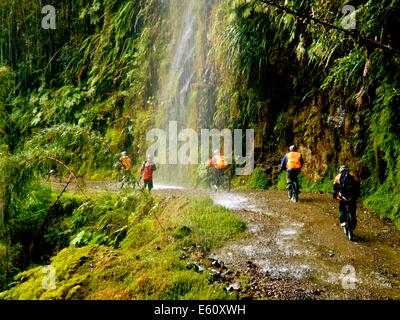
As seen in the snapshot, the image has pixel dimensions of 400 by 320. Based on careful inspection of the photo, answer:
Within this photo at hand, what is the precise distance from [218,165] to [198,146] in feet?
9.07

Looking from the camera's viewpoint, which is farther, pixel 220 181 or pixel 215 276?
pixel 220 181

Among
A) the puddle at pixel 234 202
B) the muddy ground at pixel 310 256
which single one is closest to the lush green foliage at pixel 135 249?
the muddy ground at pixel 310 256

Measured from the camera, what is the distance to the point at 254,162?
13914mm

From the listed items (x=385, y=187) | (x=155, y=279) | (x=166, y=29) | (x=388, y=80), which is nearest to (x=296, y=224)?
(x=385, y=187)

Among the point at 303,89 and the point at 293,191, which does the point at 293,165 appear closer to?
the point at 293,191

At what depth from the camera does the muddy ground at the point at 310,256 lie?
5.74m

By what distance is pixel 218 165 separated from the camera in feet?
41.9

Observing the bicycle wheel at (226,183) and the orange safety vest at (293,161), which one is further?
the bicycle wheel at (226,183)

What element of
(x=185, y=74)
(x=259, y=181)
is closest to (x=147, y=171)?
(x=259, y=181)

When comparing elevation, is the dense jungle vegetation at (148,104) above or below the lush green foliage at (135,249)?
above

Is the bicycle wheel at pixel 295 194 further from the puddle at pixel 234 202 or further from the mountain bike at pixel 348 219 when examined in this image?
the mountain bike at pixel 348 219

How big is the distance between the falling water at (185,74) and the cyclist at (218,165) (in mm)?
2510

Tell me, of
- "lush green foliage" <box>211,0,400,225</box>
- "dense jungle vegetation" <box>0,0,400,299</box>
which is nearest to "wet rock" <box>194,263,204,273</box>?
"dense jungle vegetation" <box>0,0,400,299</box>
